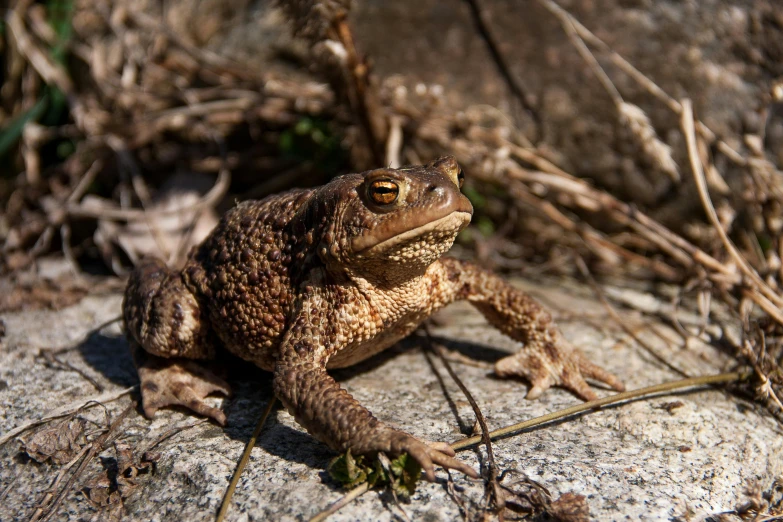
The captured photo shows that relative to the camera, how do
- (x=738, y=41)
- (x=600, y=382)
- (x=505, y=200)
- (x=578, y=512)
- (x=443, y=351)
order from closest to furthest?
1. (x=578, y=512)
2. (x=600, y=382)
3. (x=443, y=351)
4. (x=738, y=41)
5. (x=505, y=200)

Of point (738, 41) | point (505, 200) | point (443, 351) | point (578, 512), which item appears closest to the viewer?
point (578, 512)

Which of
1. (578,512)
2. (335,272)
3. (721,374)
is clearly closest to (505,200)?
(721,374)

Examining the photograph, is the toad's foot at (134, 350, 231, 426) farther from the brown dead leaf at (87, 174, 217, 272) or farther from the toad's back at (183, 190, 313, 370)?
the brown dead leaf at (87, 174, 217, 272)

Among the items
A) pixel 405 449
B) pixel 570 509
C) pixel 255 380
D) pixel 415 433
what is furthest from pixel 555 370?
pixel 255 380

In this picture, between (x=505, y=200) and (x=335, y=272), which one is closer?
(x=335, y=272)

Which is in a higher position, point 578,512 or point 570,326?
point 578,512

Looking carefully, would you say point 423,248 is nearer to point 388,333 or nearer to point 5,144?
point 388,333

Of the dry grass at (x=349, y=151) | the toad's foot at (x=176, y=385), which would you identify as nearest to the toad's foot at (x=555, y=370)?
the dry grass at (x=349, y=151)

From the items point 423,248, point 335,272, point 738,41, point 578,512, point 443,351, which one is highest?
point 738,41
